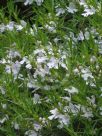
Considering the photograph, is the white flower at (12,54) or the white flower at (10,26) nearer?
the white flower at (12,54)

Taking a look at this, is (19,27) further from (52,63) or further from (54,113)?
(54,113)

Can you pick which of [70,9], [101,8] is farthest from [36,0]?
[101,8]

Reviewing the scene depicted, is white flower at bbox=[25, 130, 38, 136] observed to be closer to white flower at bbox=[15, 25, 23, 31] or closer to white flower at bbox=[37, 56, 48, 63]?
white flower at bbox=[37, 56, 48, 63]

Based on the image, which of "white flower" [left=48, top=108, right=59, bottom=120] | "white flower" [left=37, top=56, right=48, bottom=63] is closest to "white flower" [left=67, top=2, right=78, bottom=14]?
"white flower" [left=37, top=56, right=48, bottom=63]

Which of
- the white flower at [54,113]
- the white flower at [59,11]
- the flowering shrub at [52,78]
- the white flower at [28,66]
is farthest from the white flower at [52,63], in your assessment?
the white flower at [59,11]

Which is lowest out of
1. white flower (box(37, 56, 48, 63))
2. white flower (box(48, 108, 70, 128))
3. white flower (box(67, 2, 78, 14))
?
white flower (box(48, 108, 70, 128))

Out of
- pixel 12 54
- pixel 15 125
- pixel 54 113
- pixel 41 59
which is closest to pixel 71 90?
pixel 54 113

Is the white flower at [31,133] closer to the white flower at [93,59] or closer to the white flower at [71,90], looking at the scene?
the white flower at [71,90]

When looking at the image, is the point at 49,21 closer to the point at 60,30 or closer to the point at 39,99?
the point at 60,30
